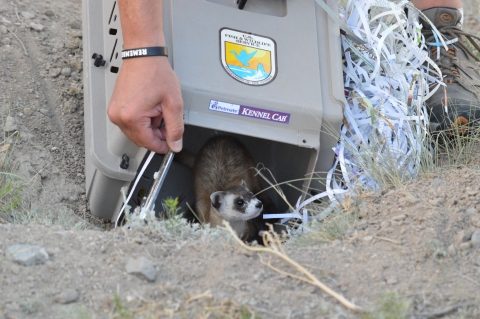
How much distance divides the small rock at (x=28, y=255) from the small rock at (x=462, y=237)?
132 centimetres

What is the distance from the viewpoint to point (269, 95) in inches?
113

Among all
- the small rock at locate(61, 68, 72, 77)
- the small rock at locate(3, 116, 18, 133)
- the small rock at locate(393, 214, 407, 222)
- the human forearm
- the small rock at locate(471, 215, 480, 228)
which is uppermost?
the human forearm

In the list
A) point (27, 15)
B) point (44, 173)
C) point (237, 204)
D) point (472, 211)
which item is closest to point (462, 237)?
point (472, 211)

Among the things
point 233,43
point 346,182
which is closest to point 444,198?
point 346,182

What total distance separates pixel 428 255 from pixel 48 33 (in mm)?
2991

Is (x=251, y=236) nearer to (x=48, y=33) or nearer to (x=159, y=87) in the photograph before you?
(x=159, y=87)

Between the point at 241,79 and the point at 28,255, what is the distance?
1252mm

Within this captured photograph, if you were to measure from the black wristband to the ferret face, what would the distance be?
125 centimetres

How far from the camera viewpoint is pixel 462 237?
2.21 metres

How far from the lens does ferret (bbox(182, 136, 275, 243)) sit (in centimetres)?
379

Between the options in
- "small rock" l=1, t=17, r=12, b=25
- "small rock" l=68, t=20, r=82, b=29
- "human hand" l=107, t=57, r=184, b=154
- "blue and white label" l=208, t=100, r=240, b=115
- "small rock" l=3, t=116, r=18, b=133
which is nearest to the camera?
"human hand" l=107, t=57, r=184, b=154

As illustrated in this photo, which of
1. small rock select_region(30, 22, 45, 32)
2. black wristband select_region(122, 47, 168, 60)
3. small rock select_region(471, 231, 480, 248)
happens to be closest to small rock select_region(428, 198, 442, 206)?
small rock select_region(471, 231, 480, 248)

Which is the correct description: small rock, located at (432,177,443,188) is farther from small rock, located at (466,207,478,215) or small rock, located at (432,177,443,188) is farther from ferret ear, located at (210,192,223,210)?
ferret ear, located at (210,192,223,210)

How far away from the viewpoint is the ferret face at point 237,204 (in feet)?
12.3
